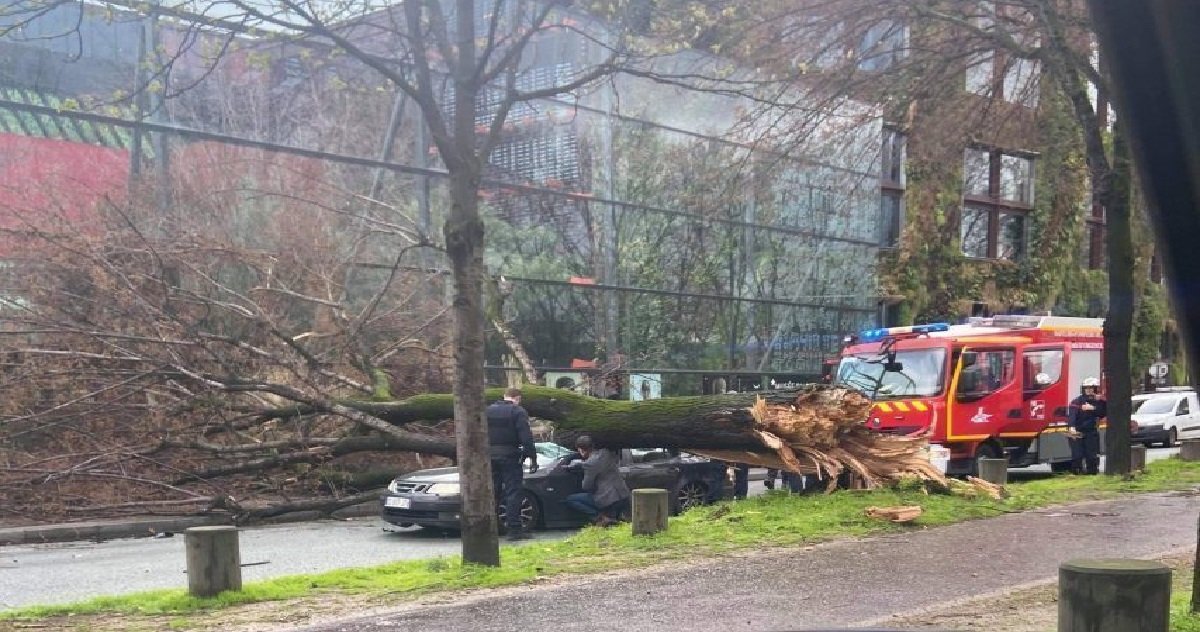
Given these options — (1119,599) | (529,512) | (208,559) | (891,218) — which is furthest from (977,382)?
(891,218)

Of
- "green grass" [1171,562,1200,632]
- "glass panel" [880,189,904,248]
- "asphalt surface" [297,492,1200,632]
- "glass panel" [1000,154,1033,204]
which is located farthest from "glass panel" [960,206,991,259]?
"green grass" [1171,562,1200,632]

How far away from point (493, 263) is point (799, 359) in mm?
10189

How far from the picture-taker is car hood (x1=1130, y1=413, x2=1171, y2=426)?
3206 centimetres

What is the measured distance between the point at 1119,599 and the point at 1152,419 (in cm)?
2934

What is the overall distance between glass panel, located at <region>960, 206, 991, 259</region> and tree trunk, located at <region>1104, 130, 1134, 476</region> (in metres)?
19.3

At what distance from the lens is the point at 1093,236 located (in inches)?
1599

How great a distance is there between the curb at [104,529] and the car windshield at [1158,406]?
26.0m

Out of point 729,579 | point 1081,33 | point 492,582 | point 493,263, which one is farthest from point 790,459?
point 493,263

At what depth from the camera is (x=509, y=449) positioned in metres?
12.8

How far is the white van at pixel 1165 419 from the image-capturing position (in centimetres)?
3200

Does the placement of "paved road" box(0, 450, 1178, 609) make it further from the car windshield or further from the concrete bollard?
the car windshield

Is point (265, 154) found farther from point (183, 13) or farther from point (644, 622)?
point (644, 622)

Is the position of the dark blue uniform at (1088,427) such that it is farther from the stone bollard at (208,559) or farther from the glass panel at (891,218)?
the stone bollard at (208,559)

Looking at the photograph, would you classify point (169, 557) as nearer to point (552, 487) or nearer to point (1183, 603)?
point (552, 487)
